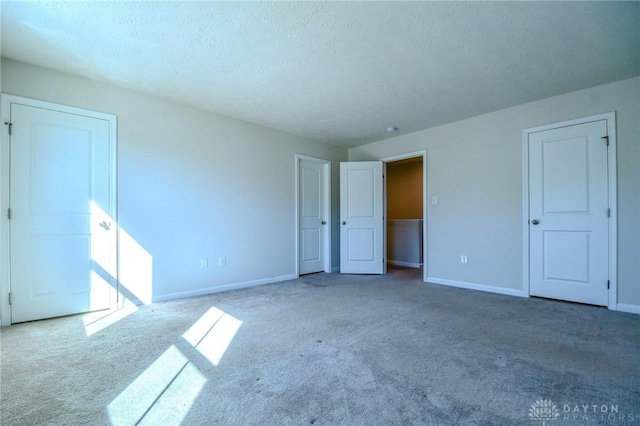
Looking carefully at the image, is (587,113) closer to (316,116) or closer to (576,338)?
(576,338)

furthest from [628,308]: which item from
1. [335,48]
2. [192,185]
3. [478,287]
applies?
[192,185]

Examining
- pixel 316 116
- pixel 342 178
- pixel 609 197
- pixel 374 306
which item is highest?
pixel 316 116

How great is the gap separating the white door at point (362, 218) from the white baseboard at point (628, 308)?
9.64 ft

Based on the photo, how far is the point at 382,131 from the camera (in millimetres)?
4695

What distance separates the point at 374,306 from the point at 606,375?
1842mm

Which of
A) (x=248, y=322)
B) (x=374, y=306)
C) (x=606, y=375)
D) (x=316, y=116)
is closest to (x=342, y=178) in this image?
(x=316, y=116)

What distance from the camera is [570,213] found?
332cm

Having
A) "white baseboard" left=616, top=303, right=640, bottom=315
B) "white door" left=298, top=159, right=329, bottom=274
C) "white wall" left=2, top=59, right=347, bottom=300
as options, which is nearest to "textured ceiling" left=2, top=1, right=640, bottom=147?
"white wall" left=2, top=59, right=347, bottom=300

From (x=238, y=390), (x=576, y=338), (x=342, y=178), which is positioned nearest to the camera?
(x=238, y=390)

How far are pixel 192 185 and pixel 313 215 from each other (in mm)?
2187

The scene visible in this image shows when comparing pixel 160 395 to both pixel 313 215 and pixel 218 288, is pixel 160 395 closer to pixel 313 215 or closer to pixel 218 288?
pixel 218 288

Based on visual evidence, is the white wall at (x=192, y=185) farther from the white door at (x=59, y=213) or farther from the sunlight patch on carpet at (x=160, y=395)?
the sunlight patch on carpet at (x=160, y=395)

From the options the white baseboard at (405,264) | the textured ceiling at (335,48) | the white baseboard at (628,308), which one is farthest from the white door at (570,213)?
the white baseboard at (405,264)

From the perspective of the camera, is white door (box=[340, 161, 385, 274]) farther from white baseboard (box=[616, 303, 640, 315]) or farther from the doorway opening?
white baseboard (box=[616, 303, 640, 315])
